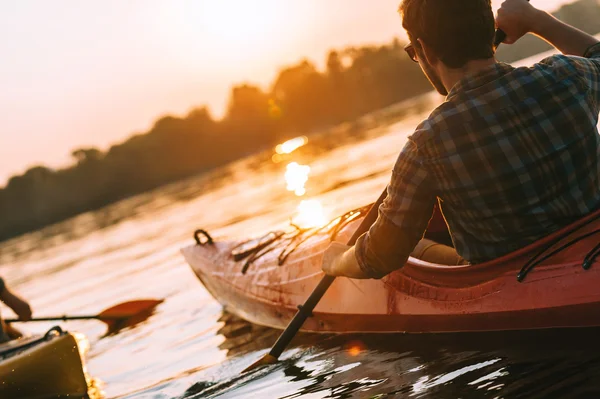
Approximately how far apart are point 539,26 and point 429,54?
2.84 ft

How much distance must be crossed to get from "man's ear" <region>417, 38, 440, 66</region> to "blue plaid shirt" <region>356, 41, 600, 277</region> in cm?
15

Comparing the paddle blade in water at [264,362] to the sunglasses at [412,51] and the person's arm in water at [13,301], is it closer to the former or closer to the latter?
the sunglasses at [412,51]

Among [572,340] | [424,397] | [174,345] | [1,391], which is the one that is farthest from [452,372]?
[174,345]

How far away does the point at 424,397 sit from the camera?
3.33 meters

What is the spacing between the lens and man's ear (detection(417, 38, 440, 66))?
273cm

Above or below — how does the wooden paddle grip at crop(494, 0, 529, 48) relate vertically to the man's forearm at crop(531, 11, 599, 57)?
above

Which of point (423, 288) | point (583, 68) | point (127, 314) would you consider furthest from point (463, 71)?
point (127, 314)

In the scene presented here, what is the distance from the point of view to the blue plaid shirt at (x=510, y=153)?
2676mm

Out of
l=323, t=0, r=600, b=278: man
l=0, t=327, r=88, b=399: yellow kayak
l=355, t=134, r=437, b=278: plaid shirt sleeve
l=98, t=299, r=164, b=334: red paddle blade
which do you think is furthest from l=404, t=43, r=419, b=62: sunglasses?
l=98, t=299, r=164, b=334: red paddle blade

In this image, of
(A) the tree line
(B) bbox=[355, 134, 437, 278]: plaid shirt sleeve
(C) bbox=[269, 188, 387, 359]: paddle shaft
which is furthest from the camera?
(A) the tree line

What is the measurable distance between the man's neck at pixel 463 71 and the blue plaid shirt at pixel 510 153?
3cm

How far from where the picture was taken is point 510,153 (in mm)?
2680

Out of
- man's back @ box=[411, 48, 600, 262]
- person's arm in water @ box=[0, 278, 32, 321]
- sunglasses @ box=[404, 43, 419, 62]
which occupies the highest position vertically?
sunglasses @ box=[404, 43, 419, 62]

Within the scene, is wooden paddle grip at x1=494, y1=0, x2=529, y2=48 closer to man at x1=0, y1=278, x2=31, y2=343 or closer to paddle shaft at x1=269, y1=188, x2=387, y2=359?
paddle shaft at x1=269, y1=188, x2=387, y2=359
